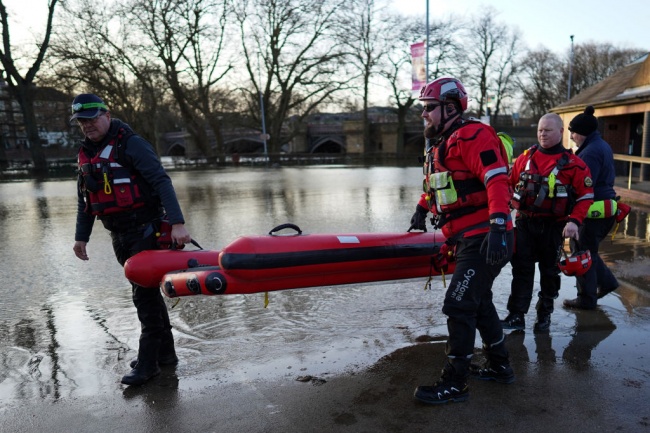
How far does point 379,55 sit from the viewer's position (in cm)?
4731

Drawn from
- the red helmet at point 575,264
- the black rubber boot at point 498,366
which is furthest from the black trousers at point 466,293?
the red helmet at point 575,264

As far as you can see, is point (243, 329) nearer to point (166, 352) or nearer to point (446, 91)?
point (166, 352)

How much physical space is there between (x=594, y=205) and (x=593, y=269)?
598mm

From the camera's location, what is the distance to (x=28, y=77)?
106 feet

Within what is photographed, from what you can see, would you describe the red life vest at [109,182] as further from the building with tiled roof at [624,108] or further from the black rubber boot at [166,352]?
the building with tiled roof at [624,108]

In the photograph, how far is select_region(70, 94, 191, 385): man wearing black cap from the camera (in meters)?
3.54

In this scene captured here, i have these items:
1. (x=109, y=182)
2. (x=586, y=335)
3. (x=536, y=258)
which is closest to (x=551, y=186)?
(x=536, y=258)

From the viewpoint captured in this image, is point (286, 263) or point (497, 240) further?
point (286, 263)

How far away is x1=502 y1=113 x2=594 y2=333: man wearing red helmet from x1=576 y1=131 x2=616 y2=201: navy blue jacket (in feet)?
1.96

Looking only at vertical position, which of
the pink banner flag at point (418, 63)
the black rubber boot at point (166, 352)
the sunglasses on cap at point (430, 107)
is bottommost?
the black rubber boot at point (166, 352)

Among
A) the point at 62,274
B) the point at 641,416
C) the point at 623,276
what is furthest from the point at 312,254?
the point at 62,274

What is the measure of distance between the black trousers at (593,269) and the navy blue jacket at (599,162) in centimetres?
25

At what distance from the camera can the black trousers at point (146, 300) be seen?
3.67 meters

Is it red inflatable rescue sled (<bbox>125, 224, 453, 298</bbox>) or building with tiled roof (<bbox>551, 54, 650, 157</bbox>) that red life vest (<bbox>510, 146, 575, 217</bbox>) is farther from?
building with tiled roof (<bbox>551, 54, 650, 157</bbox>)
